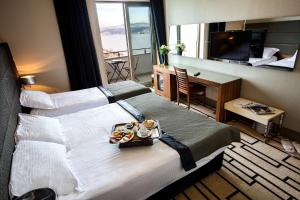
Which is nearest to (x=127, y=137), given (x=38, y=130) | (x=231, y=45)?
(x=38, y=130)

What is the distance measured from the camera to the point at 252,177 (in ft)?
6.23

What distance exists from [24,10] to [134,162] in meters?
3.15

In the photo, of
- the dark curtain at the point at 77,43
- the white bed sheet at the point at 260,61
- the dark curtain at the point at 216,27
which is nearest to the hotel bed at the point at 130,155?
the white bed sheet at the point at 260,61

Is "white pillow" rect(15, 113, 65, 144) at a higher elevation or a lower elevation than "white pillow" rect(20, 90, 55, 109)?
lower

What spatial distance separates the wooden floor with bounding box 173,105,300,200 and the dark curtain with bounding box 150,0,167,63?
301cm

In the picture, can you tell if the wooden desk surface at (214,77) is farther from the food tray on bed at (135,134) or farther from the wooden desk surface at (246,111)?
the food tray on bed at (135,134)

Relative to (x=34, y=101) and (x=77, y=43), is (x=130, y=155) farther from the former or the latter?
(x=77, y=43)

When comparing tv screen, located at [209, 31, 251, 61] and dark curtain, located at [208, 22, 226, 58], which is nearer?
tv screen, located at [209, 31, 251, 61]

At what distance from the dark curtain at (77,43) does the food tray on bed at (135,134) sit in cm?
210

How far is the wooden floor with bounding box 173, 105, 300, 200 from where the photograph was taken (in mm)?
1719

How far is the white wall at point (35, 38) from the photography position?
293cm

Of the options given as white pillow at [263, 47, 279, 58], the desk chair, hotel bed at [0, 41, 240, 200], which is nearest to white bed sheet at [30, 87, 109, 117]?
hotel bed at [0, 41, 240, 200]

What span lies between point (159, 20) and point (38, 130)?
3.51m

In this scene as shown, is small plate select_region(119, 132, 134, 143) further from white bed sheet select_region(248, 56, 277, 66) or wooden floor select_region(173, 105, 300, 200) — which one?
white bed sheet select_region(248, 56, 277, 66)
